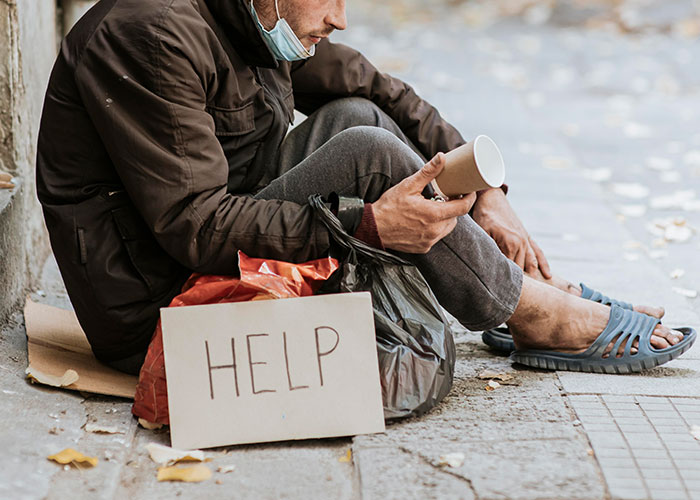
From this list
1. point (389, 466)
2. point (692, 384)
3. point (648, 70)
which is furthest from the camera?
point (648, 70)

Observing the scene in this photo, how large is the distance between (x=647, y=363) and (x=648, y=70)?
6.31 meters

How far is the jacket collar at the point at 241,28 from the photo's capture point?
2.30 meters

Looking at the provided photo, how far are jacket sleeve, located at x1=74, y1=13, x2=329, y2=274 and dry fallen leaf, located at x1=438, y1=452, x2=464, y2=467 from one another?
618 mm

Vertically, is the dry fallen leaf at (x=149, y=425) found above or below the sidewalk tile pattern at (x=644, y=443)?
below

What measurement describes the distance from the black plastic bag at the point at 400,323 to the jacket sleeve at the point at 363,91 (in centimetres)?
72

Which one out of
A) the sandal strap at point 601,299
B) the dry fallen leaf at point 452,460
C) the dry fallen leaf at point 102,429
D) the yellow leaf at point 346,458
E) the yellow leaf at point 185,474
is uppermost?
the sandal strap at point 601,299

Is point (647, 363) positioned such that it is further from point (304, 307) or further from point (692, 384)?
point (304, 307)

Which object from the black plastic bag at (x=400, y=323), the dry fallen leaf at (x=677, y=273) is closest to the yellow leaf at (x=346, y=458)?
the black plastic bag at (x=400, y=323)

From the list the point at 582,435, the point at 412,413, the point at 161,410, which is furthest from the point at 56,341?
the point at 582,435

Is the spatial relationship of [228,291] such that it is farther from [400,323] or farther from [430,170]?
[430,170]

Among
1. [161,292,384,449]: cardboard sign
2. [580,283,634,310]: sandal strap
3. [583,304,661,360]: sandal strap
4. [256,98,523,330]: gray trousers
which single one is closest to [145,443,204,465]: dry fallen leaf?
[161,292,384,449]: cardboard sign

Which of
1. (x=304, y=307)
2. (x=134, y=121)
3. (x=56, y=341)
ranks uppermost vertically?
(x=134, y=121)

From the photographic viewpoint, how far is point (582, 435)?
86.6 inches

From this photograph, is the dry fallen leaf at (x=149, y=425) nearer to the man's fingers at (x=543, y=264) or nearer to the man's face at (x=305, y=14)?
the man's face at (x=305, y=14)
